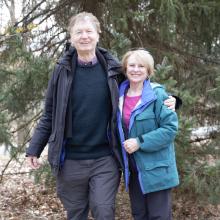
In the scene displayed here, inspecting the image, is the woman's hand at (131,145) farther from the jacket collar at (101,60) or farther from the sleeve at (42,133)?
the sleeve at (42,133)

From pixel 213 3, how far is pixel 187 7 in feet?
1.10

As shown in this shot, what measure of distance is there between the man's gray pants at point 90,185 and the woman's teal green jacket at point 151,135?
0.82ft

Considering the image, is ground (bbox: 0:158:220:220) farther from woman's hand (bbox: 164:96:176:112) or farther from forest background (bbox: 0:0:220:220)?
woman's hand (bbox: 164:96:176:112)

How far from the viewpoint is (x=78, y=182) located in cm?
362

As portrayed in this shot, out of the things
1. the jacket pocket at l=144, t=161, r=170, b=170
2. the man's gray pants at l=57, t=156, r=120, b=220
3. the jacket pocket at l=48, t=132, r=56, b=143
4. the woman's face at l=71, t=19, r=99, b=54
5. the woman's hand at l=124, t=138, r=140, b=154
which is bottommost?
the man's gray pants at l=57, t=156, r=120, b=220

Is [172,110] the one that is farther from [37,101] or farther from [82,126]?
[37,101]

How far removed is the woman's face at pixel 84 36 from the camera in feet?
11.3

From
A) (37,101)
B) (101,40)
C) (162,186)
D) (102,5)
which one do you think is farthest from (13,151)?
(162,186)

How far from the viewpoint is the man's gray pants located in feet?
11.6

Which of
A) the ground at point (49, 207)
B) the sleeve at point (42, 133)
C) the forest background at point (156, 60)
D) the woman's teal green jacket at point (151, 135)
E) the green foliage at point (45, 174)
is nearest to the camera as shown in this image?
the woman's teal green jacket at point (151, 135)

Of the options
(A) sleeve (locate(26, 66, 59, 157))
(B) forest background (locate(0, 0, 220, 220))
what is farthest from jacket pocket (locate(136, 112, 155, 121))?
(B) forest background (locate(0, 0, 220, 220))

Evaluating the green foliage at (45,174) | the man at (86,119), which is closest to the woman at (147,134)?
the man at (86,119)

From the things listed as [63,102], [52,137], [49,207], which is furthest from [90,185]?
[49,207]

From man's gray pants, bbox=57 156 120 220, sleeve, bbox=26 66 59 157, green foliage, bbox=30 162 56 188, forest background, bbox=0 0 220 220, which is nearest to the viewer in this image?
man's gray pants, bbox=57 156 120 220
